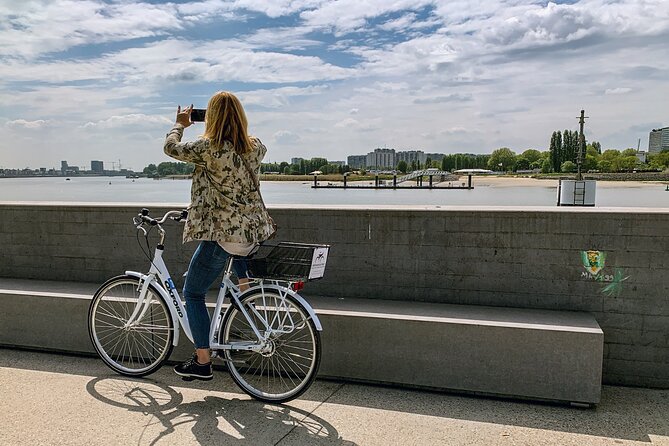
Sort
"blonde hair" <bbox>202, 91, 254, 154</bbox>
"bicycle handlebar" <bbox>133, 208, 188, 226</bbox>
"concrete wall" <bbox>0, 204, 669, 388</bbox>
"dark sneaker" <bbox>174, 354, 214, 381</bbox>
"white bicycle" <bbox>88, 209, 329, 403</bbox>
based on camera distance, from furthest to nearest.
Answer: "concrete wall" <bbox>0, 204, 669, 388</bbox>, "bicycle handlebar" <bbox>133, 208, 188, 226</bbox>, "dark sneaker" <bbox>174, 354, 214, 381</bbox>, "white bicycle" <bbox>88, 209, 329, 403</bbox>, "blonde hair" <bbox>202, 91, 254, 154</bbox>

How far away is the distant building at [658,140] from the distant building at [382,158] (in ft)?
124

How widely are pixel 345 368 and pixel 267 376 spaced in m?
0.54

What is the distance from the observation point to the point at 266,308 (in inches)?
140

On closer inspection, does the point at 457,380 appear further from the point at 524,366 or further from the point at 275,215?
the point at 275,215

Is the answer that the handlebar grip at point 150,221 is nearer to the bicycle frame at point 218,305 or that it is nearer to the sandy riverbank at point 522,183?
the bicycle frame at point 218,305

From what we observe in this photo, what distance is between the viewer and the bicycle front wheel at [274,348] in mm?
3508

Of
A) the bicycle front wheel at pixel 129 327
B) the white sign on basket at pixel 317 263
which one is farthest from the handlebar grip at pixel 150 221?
the white sign on basket at pixel 317 263

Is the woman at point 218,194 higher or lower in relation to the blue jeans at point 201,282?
higher

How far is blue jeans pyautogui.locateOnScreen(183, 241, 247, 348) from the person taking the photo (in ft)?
11.4

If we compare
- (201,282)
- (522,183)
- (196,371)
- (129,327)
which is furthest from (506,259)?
(522,183)

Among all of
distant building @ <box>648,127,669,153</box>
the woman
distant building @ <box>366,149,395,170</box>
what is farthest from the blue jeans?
distant building @ <box>648,127,669,153</box>

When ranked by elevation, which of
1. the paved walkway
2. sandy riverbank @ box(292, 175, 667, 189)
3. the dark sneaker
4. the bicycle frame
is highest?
the bicycle frame

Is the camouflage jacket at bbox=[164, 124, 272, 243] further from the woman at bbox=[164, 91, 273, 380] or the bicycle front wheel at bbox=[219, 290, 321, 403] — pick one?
the bicycle front wheel at bbox=[219, 290, 321, 403]

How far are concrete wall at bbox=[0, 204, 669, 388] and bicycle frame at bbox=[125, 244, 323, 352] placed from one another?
1111 millimetres
